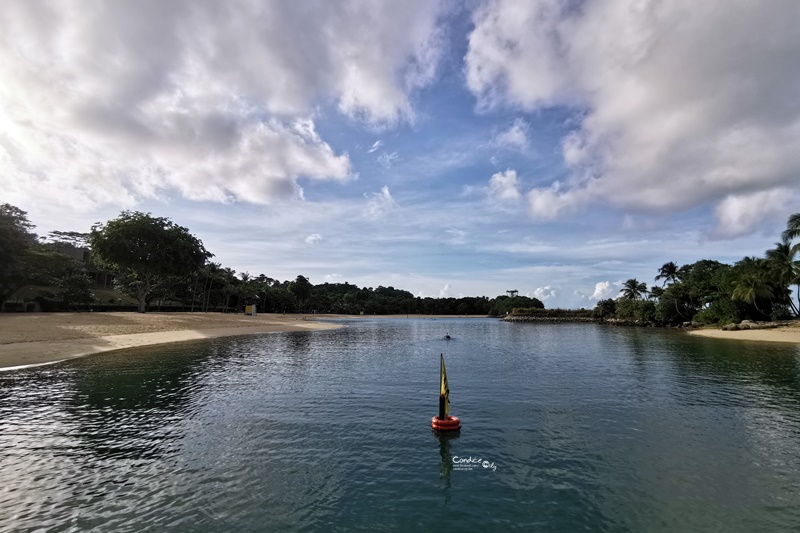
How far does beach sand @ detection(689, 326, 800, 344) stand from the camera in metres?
59.2

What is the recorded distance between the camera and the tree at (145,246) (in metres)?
73.1

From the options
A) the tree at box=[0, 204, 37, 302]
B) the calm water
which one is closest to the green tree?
the tree at box=[0, 204, 37, 302]

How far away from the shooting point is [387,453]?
14867 mm

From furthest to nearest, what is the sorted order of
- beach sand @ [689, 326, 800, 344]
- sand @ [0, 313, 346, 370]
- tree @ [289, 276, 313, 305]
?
tree @ [289, 276, 313, 305], beach sand @ [689, 326, 800, 344], sand @ [0, 313, 346, 370]

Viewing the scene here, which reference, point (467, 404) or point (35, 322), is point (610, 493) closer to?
point (467, 404)

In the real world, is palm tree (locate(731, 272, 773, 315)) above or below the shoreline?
above

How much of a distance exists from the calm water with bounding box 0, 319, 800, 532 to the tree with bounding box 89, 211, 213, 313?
168ft

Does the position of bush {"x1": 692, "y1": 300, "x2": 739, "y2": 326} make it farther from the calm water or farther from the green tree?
the green tree

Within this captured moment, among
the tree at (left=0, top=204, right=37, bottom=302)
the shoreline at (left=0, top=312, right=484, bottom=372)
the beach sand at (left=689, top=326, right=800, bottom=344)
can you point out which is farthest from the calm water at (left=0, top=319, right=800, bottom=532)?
the tree at (left=0, top=204, right=37, bottom=302)

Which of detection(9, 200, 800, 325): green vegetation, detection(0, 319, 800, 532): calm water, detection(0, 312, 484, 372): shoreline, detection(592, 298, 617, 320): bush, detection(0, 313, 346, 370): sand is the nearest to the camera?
detection(0, 319, 800, 532): calm water

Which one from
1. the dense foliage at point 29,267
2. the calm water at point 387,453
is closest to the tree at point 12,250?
the dense foliage at point 29,267

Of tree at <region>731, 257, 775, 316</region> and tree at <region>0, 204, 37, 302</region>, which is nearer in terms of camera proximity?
tree at <region>0, 204, 37, 302</region>

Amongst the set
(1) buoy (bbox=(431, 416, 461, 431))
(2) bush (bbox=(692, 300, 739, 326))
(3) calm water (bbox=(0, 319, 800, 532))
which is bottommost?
(3) calm water (bbox=(0, 319, 800, 532))

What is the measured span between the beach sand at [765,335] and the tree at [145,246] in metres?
101
